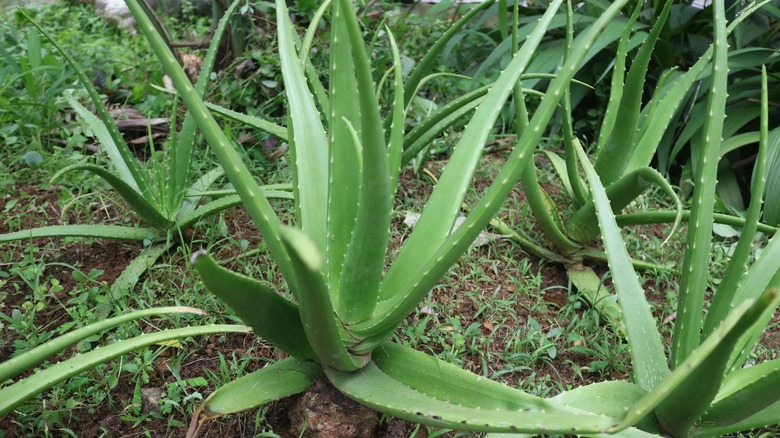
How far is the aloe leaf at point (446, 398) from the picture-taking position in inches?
30.8

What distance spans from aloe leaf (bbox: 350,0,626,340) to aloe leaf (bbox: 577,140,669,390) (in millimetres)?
352

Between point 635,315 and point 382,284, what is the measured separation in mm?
498

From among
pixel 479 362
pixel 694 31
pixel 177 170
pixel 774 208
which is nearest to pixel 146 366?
pixel 177 170

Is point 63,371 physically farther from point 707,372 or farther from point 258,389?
point 707,372

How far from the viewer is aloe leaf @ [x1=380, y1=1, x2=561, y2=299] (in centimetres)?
110

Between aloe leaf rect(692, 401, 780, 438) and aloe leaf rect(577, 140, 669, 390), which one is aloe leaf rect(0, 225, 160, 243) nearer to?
aloe leaf rect(577, 140, 669, 390)

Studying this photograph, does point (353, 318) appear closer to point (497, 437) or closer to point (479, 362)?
point (497, 437)

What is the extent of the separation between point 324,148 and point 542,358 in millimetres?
743

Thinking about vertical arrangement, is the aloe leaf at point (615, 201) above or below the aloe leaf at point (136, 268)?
above

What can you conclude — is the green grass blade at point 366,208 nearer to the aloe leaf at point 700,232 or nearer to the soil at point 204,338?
the soil at point 204,338

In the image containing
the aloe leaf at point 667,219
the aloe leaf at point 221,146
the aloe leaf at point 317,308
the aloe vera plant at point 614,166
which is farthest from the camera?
the aloe vera plant at point 614,166

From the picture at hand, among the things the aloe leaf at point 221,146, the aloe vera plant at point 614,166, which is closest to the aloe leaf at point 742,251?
the aloe vera plant at point 614,166

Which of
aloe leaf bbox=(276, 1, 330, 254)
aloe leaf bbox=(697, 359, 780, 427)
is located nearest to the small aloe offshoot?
aloe leaf bbox=(276, 1, 330, 254)

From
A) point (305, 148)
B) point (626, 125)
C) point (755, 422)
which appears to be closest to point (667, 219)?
point (626, 125)
